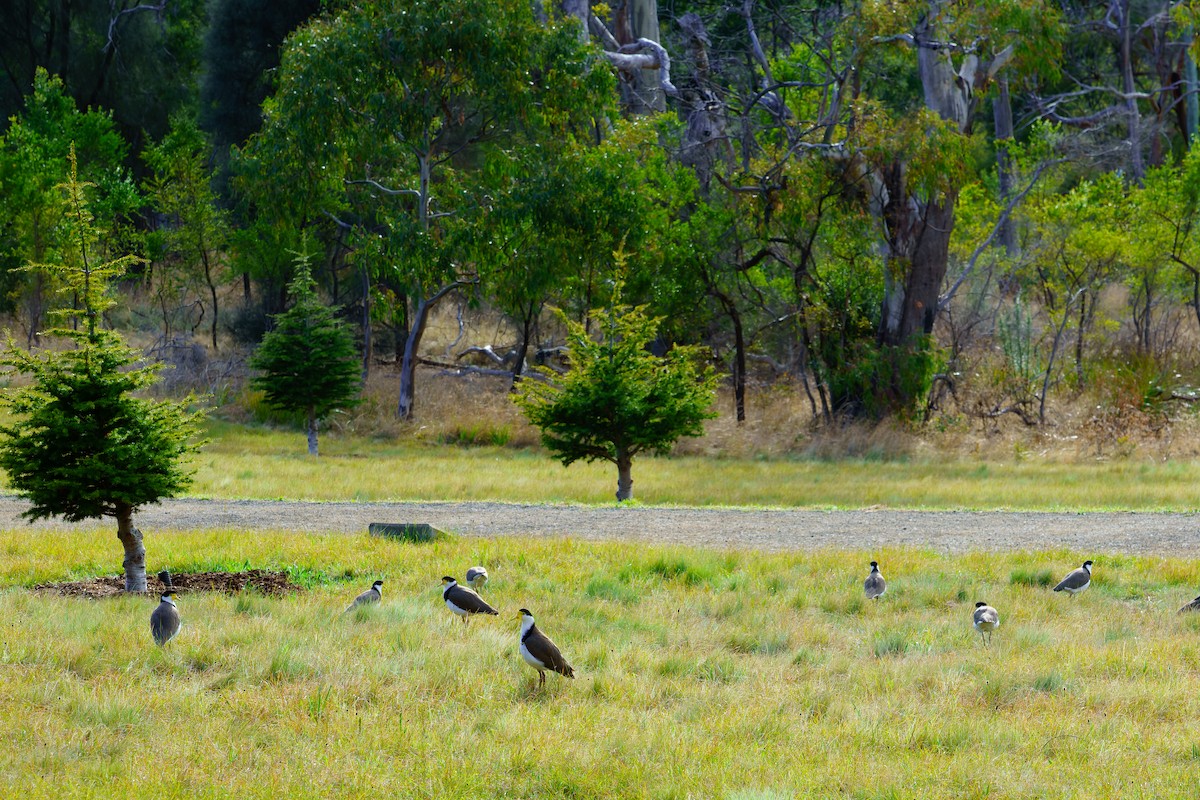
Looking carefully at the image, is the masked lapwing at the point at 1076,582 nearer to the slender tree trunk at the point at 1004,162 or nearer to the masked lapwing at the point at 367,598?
the masked lapwing at the point at 367,598

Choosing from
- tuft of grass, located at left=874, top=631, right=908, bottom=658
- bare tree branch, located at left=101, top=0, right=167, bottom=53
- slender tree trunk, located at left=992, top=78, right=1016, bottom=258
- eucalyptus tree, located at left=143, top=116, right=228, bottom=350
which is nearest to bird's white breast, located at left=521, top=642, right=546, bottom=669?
tuft of grass, located at left=874, top=631, right=908, bottom=658

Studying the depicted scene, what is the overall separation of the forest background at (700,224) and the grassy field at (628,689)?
1486 centimetres

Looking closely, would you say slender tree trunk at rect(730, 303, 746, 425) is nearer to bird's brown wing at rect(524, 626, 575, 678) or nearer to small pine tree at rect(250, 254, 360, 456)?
small pine tree at rect(250, 254, 360, 456)

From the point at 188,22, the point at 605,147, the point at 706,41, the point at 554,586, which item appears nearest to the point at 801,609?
the point at 554,586

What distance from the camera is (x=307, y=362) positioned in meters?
27.3

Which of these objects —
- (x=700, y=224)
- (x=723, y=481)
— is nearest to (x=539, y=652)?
(x=723, y=481)

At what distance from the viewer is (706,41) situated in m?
35.4

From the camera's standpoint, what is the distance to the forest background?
2752cm

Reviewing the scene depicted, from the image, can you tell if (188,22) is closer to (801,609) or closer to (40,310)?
(40,310)

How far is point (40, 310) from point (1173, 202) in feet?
106

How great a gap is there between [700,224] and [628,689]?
2498 cm

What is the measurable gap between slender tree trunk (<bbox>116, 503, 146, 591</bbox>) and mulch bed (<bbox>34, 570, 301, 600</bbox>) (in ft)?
0.33

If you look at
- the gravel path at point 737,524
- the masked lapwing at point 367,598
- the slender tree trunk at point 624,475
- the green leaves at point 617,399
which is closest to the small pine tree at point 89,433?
the masked lapwing at point 367,598

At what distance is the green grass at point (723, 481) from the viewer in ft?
61.3
